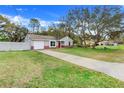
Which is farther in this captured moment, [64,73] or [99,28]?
[99,28]

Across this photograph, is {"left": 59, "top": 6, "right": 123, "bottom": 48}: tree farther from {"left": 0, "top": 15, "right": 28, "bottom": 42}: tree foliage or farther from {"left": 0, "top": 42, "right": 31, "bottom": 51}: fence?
→ {"left": 0, "top": 15, "right": 28, "bottom": 42}: tree foliage

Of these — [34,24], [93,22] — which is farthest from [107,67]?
[34,24]

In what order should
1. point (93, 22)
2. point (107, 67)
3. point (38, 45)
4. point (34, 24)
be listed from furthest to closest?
1. point (38, 45)
2. point (93, 22)
3. point (34, 24)
4. point (107, 67)

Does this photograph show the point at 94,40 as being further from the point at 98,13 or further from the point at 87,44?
the point at 98,13

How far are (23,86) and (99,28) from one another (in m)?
5.19

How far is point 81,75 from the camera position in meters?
4.05

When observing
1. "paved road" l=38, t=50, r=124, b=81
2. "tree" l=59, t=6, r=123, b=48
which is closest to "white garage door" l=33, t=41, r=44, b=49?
"tree" l=59, t=6, r=123, b=48

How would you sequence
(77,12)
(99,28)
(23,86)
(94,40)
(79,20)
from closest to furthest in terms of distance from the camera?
(23,86)
(77,12)
(79,20)
(94,40)
(99,28)

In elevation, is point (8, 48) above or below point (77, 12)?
below

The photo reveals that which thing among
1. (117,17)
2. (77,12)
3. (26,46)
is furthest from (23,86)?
(26,46)

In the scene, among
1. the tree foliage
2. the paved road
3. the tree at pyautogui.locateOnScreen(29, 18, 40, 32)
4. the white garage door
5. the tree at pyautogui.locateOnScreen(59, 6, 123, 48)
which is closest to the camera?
the paved road

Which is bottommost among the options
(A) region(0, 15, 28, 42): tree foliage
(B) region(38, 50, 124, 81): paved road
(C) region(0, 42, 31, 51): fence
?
(B) region(38, 50, 124, 81): paved road

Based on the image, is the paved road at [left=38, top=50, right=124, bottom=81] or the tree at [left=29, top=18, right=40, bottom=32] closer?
the paved road at [left=38, top=50, right=124, bottom=81]

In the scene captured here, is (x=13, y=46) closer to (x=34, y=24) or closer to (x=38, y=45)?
(x=38, y=45)
